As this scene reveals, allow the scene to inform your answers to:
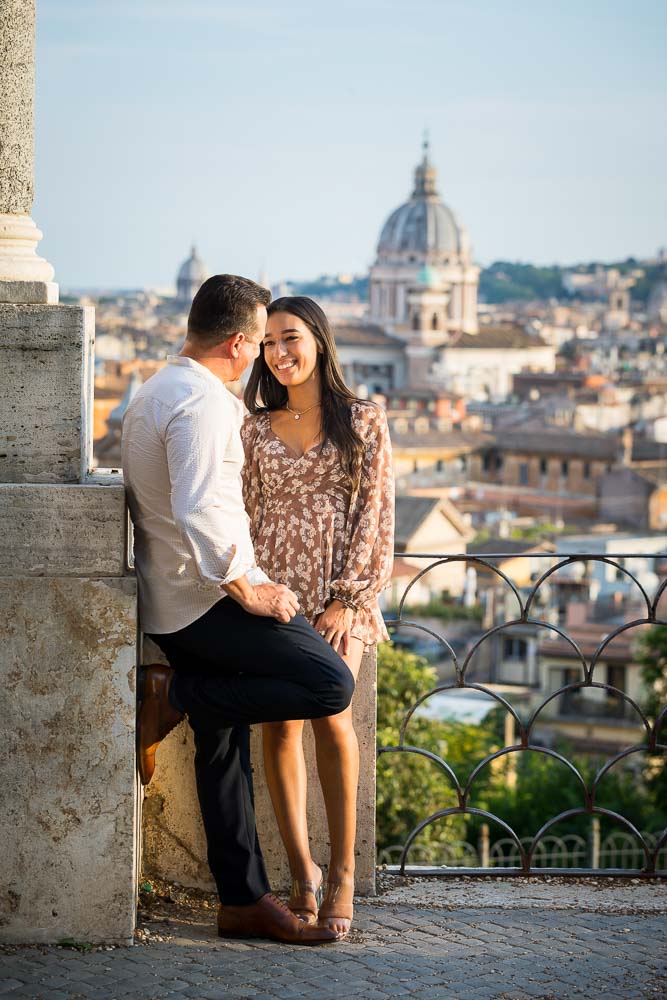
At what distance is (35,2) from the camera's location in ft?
8.29

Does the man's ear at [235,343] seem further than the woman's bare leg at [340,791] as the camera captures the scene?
No

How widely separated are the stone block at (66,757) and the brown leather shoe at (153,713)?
60mm

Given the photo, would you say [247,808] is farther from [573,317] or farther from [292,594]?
[573,317]

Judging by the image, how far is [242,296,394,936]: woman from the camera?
2.54 metres

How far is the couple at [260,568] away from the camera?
232 cm

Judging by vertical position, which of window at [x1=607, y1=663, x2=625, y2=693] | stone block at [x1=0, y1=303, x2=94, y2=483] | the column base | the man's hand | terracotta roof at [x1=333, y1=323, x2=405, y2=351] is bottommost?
window at [x1=607, y1=663, x2=625, y2=693]

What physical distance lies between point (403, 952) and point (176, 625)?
2.05 ft

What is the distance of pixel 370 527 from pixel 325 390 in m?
0.25

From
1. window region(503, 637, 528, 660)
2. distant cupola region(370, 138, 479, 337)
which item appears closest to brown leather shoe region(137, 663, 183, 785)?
window region(503, 637, 528, 660)

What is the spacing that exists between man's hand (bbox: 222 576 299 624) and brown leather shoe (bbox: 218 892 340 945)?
0.47m

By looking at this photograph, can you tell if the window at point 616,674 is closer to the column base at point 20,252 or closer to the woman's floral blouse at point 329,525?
the woman's floral blouse at point 329,525

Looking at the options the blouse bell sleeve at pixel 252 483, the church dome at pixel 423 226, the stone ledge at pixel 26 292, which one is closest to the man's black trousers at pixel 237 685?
the blouse bell sleeve at pixel 252 483

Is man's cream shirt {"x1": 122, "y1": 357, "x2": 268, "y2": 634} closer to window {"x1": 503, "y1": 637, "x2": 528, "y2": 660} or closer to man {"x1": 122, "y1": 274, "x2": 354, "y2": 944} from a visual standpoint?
man {"x1": 122, "y1": 274, "x2": 354, "y2": 944}

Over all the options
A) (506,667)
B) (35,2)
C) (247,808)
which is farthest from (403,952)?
(506,667)
